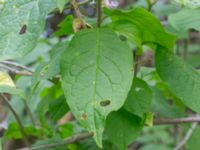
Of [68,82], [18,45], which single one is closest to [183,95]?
[68,82]

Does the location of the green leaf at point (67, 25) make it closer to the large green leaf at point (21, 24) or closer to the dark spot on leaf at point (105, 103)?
the large green leaf at point (21, 24)

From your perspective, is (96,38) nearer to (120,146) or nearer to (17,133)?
(120,146)

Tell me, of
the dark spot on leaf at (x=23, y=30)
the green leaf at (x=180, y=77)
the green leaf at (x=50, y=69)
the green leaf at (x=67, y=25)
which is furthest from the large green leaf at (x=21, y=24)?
the green leaf at (x=180, y=77)

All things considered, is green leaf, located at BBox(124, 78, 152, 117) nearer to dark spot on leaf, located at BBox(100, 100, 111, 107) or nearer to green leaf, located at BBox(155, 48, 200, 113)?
green leaf, located at BBox(155, 48, 200, 113)

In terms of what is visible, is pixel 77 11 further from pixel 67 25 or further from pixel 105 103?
pixel 105 103

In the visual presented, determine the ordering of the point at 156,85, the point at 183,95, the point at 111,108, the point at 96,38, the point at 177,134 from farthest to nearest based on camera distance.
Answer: the point at 177,134 < the point at 156,85 < the point at 183,95 < the point at 96,38 < the point at 111,108

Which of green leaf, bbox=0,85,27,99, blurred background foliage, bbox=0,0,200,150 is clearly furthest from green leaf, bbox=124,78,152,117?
green leaf, bbox=0,85,27,99
